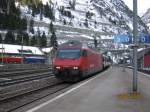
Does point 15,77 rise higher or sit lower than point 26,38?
lower

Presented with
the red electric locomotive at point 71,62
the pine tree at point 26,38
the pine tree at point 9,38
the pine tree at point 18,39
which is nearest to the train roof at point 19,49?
the pine tree at point 9,38

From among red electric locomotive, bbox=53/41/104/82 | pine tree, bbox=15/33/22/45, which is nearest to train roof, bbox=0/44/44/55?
pine tree, bbox=15/33/22/45

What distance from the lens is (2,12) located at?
129 meters

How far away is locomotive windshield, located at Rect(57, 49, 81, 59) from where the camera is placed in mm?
34938

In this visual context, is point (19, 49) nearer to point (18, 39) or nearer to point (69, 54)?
point (18, 39)

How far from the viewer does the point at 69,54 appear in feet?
116

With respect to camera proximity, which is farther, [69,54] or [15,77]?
[15,77]

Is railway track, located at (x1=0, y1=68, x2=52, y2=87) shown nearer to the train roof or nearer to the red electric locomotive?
the red electric locomotive

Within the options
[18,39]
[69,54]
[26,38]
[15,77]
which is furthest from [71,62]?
[26,38]

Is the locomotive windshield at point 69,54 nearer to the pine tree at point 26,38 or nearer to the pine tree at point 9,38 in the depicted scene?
the pine tree at point 9,38

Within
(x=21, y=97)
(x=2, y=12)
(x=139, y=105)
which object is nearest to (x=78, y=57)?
(x=21, y=97)

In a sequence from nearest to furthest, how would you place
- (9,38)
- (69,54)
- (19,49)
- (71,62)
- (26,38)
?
(71,62) → (69,54) → (19,49) → (9,38) → (26,38)

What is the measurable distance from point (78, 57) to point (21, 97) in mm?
13975

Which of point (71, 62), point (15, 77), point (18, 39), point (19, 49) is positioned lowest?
point (15, 77)
